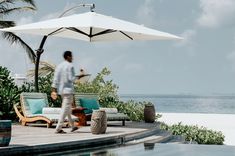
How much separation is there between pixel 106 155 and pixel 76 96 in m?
6.42

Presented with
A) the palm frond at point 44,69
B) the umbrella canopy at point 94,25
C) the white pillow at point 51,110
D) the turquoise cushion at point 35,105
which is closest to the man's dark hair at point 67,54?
the umbrella canopy at point 94,25

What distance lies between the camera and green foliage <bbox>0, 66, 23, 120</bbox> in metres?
16.8

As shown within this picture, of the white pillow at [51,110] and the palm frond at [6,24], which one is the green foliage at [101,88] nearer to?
the palm frond at [6,24]

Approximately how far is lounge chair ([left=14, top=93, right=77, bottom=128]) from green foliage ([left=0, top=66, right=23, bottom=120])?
140 cm

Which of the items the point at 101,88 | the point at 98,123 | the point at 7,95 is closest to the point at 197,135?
the point at 101,88

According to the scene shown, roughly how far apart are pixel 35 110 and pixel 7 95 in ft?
7.71

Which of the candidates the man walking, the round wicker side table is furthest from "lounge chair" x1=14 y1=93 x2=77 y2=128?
the round wicker side table

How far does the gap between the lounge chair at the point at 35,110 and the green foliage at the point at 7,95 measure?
1.40m

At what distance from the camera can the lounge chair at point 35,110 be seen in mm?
14305

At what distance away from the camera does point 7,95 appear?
56.0 ft

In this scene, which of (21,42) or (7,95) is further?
(21,42)

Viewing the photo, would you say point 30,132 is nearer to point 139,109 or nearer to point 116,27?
point 116,27

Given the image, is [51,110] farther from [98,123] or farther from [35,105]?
[98,123]

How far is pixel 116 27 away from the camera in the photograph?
528 inches
